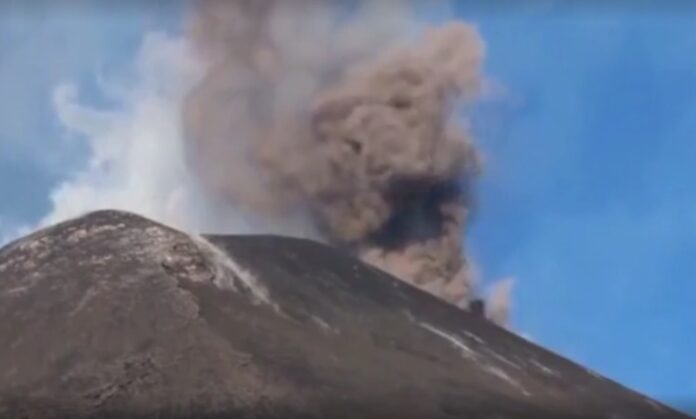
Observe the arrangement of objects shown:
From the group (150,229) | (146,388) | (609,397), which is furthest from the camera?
(150,229)

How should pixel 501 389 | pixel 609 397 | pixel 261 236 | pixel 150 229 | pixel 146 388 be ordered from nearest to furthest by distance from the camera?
pixel 146 388
pixel 501 389
pixel 609 397
pixel 150 229
pixel 261 236

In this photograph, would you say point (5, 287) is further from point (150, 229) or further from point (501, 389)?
point (501, 389)

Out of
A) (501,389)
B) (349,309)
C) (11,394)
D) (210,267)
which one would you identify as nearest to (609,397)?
(501,389)

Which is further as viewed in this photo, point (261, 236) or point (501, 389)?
point (261, 236)

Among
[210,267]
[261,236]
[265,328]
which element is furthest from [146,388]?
[261,236]

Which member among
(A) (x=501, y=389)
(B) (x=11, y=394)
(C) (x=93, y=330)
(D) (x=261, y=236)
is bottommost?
(B) (x=11, y=394)

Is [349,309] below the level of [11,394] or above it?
above
